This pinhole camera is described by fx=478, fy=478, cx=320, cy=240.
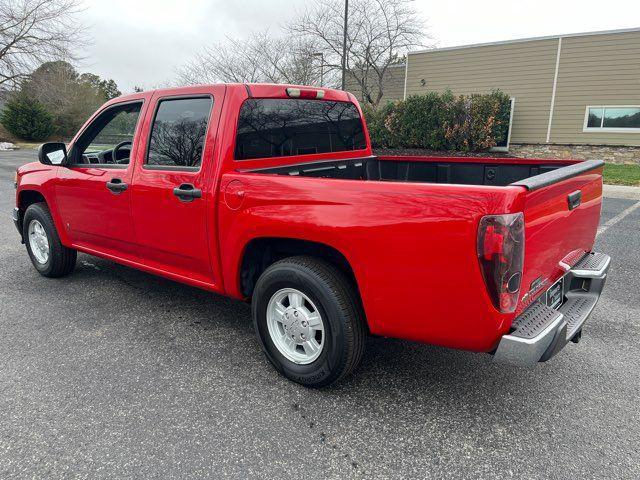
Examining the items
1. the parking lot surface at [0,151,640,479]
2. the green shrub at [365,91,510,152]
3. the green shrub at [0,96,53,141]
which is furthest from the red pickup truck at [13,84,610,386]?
the green shrub at [0,96,53,141]

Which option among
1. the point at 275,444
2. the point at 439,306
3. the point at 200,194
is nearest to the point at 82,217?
the point at 200,194

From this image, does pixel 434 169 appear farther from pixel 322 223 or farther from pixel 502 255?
pixel 502 255

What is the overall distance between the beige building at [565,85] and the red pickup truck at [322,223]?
15724mm

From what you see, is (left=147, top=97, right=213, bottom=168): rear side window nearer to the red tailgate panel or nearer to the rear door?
the rear door

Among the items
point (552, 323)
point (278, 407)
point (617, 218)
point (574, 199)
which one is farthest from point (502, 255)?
point (617, 218)

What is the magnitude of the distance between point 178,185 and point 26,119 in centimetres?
3823

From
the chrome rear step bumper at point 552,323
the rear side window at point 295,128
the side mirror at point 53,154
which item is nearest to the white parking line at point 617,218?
the chrome rear step bumper at point 552,323

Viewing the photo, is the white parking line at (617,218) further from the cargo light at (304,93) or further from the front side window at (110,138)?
the front side window at (110,138)

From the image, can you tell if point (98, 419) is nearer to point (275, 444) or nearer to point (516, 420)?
point (275, 444)

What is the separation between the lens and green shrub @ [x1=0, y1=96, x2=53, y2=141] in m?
34.2

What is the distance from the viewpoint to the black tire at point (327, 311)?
8.74 ft

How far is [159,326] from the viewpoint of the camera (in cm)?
384

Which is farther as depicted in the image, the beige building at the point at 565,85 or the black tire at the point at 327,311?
the beige building at the point at 565,85

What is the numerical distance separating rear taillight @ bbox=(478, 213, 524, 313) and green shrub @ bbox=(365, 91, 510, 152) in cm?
1594
